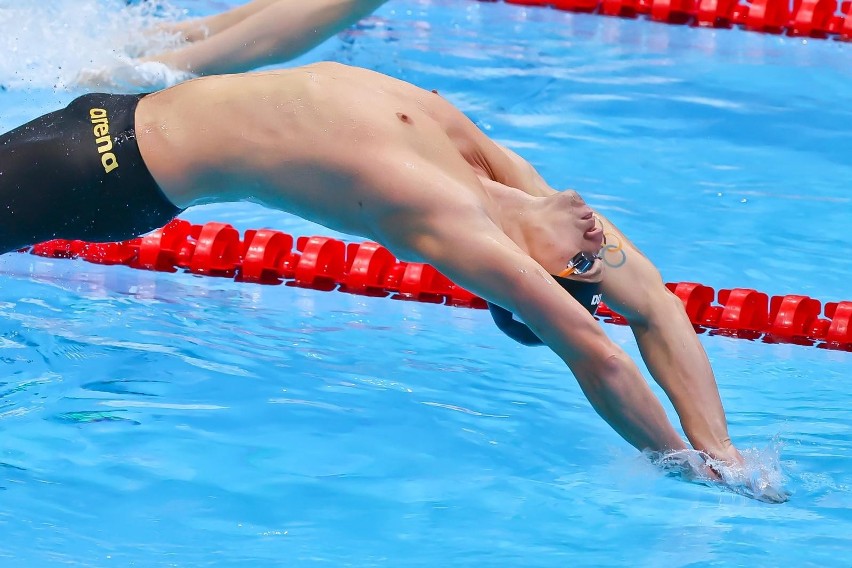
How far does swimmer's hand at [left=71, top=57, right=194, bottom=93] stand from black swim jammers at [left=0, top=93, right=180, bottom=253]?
A: 1664 millimetres

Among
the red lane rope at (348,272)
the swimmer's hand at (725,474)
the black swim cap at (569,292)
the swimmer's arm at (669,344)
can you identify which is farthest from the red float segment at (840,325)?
the black swim cap at (569,292)

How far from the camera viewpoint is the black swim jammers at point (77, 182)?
304 cm

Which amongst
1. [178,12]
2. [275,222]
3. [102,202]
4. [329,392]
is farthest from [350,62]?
[102,202]

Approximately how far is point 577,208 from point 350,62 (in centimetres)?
406

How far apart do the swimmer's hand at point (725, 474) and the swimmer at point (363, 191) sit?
0.10 feet

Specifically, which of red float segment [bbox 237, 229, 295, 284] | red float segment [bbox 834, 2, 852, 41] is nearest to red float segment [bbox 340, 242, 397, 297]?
red float segment [bbox 237, 229, 295, 284]

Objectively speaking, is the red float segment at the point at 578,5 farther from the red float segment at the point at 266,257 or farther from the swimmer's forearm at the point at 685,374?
the swimmer's forearm at the point at 685,374

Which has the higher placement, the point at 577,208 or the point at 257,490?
the point at 577,208

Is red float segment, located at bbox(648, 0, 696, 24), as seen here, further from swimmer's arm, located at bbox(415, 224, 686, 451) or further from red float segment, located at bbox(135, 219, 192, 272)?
swimmer's arm, located at bbox(415, 224, 686, 451)

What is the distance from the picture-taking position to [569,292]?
298 cm

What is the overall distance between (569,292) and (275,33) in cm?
212

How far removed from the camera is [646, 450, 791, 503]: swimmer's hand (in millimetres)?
3000

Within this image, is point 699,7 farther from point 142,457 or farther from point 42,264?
point 142,457

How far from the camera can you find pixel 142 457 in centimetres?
325
